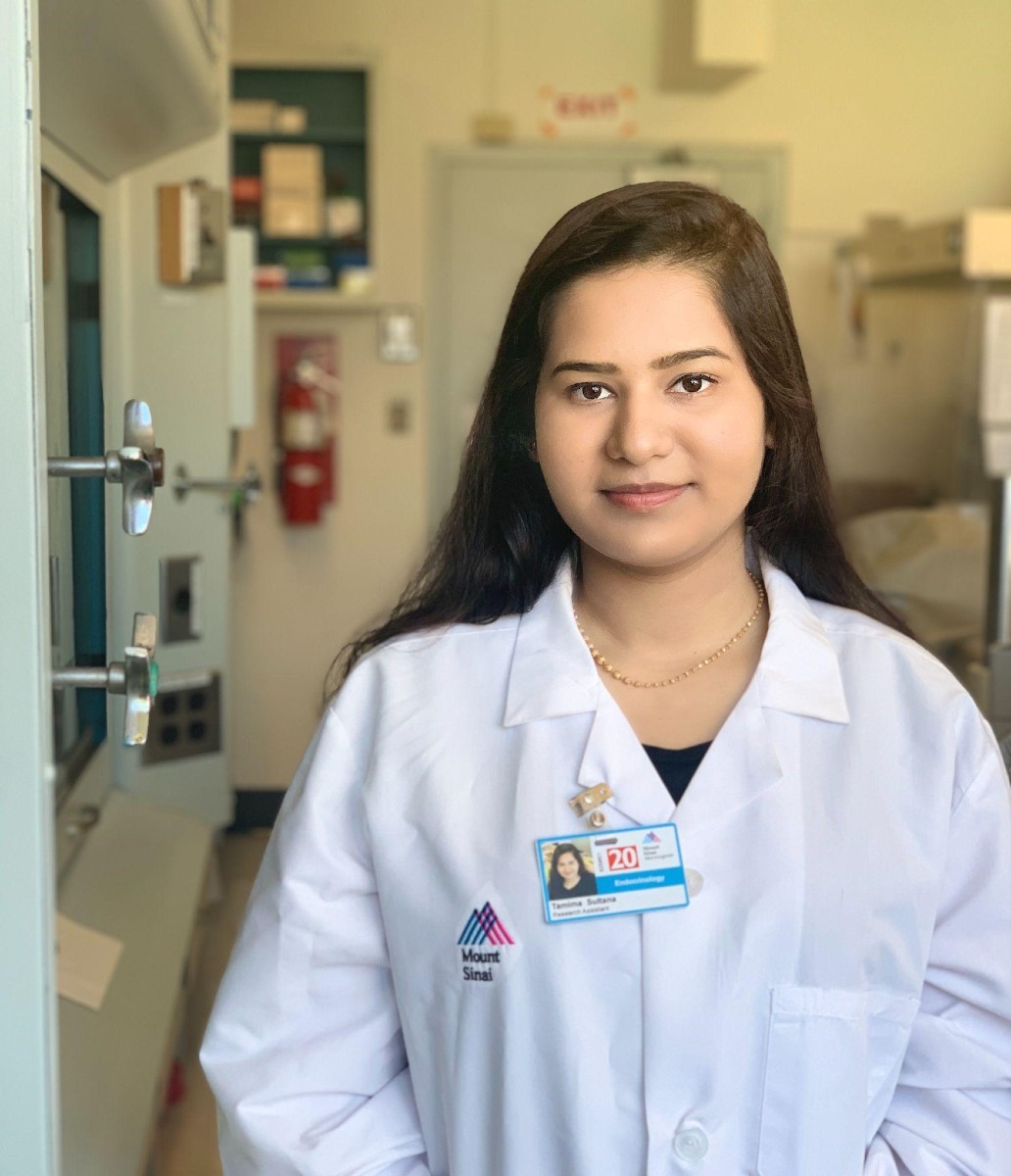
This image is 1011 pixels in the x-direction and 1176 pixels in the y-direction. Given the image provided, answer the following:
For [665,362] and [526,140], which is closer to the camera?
[665,362]

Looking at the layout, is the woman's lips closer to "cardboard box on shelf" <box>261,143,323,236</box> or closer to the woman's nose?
the woman's nose

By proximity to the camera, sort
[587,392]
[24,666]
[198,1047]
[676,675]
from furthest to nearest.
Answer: [198,1047]
[676,675]
[587,392]
[24,666]

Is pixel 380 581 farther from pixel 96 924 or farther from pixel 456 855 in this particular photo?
pixel 456 855

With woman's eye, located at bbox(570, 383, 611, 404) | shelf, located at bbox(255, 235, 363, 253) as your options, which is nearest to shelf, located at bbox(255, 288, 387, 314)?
shelf, located at bbox(255, 235, 363, 253)

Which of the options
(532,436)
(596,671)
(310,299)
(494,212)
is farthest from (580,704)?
(494,212)

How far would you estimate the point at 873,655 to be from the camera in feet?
3.98

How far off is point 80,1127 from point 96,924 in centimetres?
63

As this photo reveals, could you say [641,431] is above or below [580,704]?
above

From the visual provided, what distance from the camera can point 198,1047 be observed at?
9.21 feet

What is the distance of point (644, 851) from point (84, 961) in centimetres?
128

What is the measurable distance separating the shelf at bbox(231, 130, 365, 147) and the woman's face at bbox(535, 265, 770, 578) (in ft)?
12.0

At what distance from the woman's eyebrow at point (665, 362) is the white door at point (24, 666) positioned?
1.39ft

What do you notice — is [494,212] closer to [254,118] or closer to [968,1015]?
[254,118]

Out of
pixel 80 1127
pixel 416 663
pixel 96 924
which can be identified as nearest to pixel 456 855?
pixel 416 663
